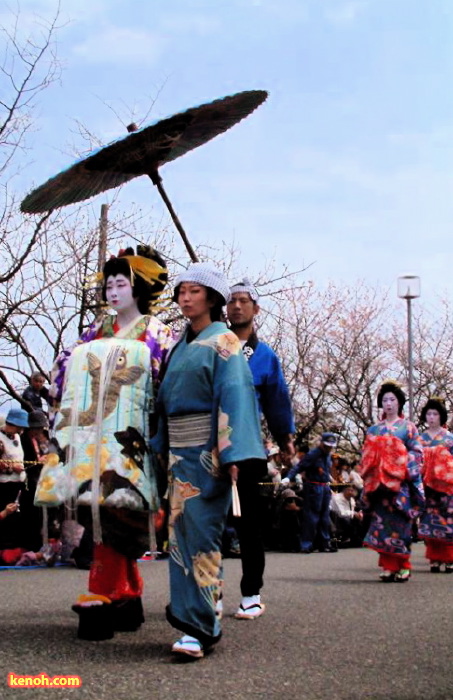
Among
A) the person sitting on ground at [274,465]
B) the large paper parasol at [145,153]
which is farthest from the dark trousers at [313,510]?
the large paper parasol at [145,153]

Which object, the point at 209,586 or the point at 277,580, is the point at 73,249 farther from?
the point at 209,586

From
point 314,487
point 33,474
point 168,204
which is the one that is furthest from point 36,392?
point 168,204

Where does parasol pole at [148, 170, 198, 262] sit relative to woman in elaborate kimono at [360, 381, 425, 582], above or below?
above

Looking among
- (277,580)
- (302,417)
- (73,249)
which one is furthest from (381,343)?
(277,580)

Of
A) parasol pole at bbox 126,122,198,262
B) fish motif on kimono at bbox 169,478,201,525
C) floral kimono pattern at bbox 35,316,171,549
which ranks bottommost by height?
fish motif on kimono at bbox 169,478,201,525

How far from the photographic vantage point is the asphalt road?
372 cm

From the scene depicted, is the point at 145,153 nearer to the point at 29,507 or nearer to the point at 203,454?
the point at 203,454

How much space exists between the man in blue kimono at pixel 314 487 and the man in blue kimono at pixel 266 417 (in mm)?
8079

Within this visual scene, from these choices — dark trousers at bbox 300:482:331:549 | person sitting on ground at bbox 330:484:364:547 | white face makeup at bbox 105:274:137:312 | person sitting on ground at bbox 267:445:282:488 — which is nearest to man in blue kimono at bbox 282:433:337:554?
dark trousers at bbox 300:482:331:549

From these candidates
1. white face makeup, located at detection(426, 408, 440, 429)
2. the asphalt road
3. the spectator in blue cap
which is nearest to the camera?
the asphalt road

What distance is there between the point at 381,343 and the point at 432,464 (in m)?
25.2

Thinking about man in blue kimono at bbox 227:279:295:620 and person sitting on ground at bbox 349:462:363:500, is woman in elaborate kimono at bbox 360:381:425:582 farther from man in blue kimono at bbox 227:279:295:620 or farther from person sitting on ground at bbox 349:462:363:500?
person sitting on ground at bbox 349:462:363:500

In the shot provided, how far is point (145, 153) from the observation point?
5.98 m

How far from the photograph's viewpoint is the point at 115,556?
196 inches
